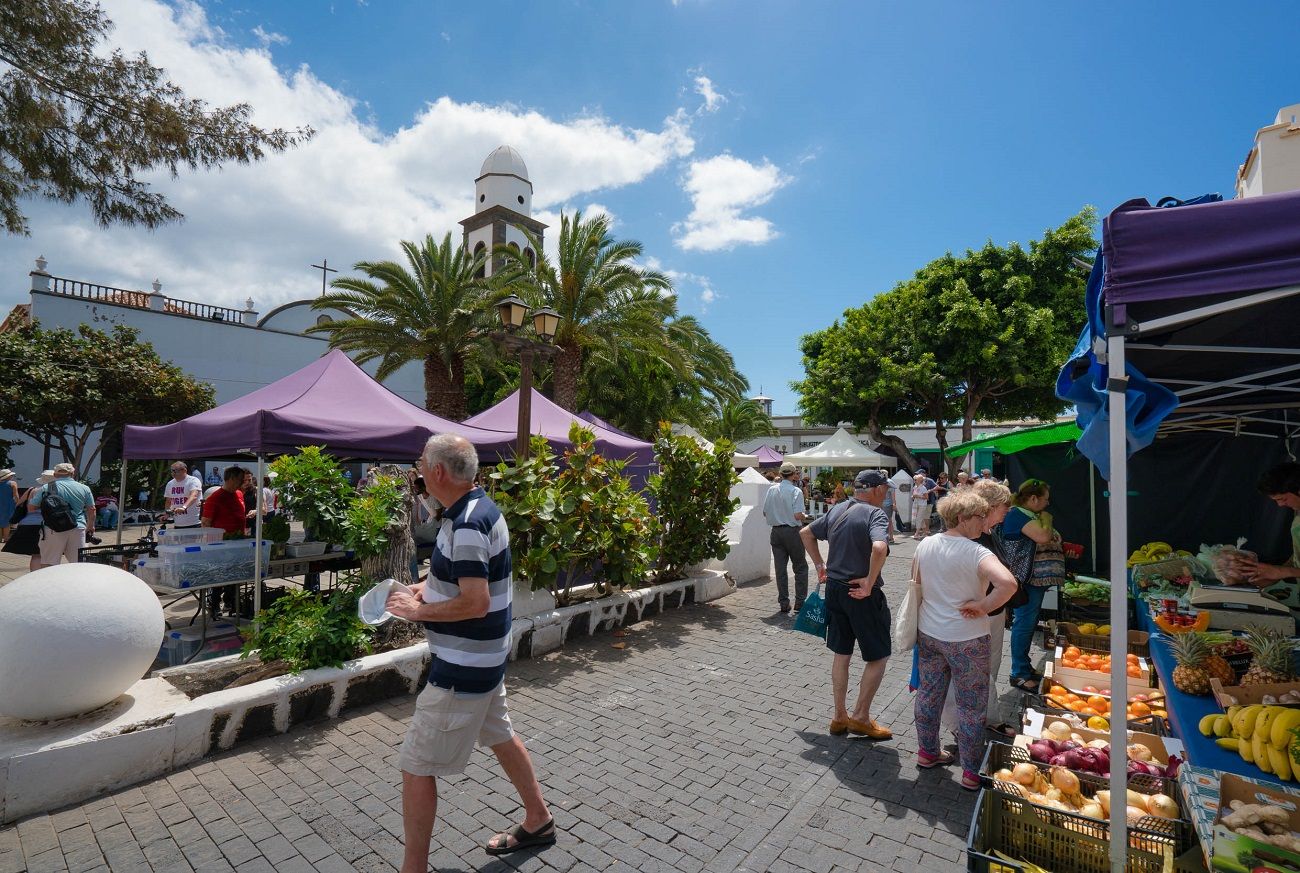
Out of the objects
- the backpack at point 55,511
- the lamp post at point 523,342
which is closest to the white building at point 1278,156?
the lamp post at point 523,342

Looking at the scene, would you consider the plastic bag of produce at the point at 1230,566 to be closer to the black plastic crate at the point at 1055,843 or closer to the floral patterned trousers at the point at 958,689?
the floral patterned trousers at the point at 958,689

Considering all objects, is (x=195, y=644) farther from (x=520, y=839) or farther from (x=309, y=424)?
(x=520, y=839)

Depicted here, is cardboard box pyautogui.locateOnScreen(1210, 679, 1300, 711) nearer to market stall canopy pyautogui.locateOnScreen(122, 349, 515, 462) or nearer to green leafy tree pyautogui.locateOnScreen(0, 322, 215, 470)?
market stall canopy pyautogui.locateOnScreen(122, 349, 515, 462)

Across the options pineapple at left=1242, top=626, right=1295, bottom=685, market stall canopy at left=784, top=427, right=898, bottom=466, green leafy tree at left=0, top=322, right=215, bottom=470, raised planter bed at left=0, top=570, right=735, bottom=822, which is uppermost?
green leafy tree at left=0, top=322, right=215, bottom=470

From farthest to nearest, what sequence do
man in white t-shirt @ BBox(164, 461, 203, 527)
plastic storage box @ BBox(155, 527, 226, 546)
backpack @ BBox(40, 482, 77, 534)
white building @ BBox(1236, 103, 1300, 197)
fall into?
1. white building @ BBox(1236, 103, 1300, 197)
2. backpack @ BBox(40, 482, 77, 534)
3. man in white t-shirt @ BBox(164, 461, 203, 527)
4. plastic storage box @ BBox(155, 527, 226, 546)

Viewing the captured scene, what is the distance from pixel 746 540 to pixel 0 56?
397 inches

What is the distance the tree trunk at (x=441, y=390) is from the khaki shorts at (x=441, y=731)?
1529cm

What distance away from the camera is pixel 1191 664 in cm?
334

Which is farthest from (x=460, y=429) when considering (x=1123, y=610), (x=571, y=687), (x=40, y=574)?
(x=1123, y=610)

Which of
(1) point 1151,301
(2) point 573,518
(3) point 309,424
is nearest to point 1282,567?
(1) point 1151,301

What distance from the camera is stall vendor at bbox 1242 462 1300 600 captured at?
4.31 metres

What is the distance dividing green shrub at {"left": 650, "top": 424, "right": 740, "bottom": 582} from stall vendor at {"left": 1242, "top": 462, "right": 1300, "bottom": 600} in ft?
16.5

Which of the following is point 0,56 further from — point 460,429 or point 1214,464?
point 1214,464

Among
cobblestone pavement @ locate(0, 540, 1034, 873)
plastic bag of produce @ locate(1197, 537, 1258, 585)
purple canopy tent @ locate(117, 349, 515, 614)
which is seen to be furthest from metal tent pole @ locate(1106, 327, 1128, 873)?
purple canopy tent @ locate(117, 349, 515, 614)
